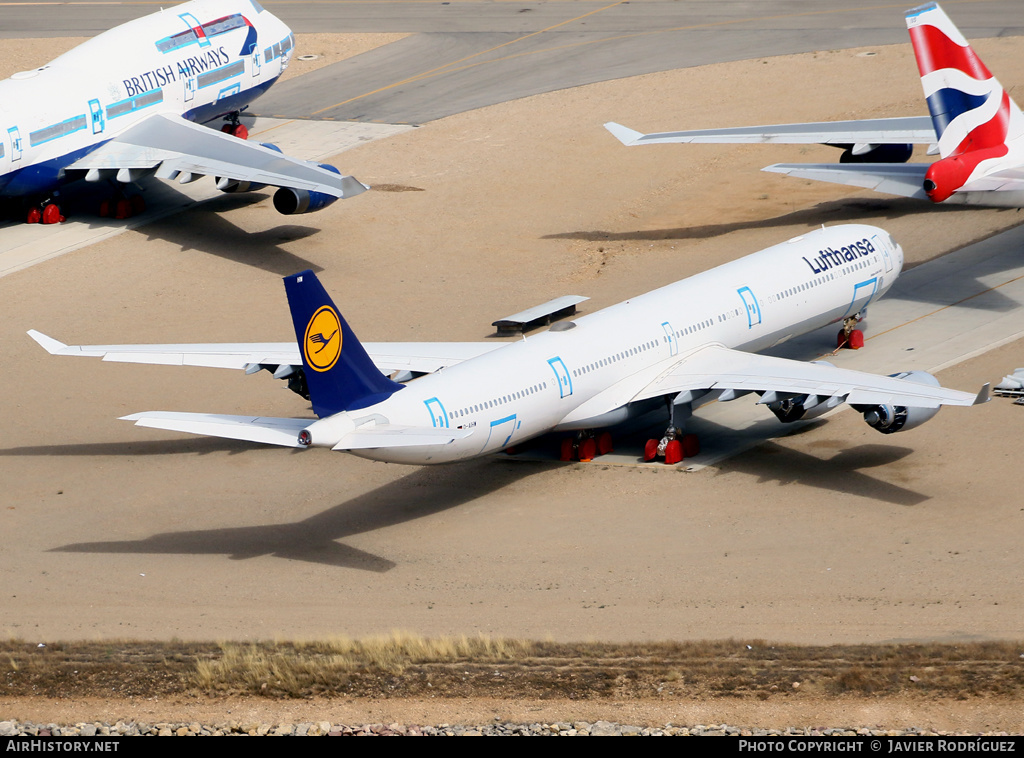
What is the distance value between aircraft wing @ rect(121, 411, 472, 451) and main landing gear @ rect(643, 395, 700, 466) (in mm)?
7172

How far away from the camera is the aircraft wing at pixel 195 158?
49.8 m

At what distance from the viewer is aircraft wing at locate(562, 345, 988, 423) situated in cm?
3262

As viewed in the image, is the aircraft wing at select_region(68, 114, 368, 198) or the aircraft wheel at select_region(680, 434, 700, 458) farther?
the aircraft wing at select_region(68, 114, 368, 198)

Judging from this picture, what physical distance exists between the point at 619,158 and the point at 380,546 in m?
34.2

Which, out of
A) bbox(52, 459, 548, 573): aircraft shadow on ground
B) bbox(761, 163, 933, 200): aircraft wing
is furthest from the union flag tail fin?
bbox(52, 459, 548, 573): aircraft shadow on ground

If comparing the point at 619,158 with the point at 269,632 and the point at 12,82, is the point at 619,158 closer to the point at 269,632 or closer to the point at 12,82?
the point at 12,82

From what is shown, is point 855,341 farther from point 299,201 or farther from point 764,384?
point 299,201

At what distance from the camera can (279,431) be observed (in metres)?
29.4

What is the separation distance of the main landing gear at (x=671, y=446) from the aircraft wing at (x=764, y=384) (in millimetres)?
758

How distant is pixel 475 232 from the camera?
5584cm

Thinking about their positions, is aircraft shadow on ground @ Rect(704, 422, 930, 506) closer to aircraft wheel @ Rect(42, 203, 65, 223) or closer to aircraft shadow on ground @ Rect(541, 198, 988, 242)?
aircraft shadow on ground @ Rect(541, 198, 988, 242)

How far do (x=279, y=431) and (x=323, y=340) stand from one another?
7.30ft

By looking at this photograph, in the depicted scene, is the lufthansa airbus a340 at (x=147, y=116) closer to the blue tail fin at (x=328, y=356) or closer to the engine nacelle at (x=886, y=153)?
the blue tail fin at (x=328, y=356)

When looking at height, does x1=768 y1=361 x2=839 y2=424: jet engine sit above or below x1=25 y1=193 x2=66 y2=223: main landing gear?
below
